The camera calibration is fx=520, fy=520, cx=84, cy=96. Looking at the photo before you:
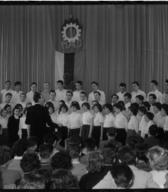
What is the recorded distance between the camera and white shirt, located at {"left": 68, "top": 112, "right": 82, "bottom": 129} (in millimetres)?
9945

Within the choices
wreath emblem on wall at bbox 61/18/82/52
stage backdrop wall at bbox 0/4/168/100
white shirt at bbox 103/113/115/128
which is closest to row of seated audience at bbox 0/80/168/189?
white shirt at bbox 103/113/115/128

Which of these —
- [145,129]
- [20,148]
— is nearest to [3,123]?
[145,129]

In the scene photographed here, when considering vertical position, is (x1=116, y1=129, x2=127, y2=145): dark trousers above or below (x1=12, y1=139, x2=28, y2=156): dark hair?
below

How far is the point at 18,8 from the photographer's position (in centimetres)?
1262

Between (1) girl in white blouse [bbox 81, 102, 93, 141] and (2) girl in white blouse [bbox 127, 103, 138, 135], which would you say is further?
(1) girl in white blouse [bbox 81, 102, 93, 141]

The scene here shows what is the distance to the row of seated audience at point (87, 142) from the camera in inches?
176

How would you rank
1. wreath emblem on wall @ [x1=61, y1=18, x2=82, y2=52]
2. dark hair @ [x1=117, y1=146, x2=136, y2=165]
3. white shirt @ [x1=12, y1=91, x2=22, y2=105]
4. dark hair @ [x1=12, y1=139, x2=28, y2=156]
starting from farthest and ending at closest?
wreath emblem on wall @ [x1=61, y1=18, x2=82, y2=52] < white shirt @ [x1=12, y1=91, x2=22, y2=105] < dark hair @ [x1=12, y1=139, x2=28, y2=156] < dark hair @ [x1=117, y1=146, x2=136, y2=165]

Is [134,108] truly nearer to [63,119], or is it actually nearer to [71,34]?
[63,119]

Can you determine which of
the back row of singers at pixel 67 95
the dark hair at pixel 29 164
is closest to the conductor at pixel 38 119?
the back row of singers at pixel 67 95

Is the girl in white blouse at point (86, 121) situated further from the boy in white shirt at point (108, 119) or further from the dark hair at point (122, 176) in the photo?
the dark hair at point (122, 176)

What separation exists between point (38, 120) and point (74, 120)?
1.73 m

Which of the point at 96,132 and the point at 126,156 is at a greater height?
the point at 126,156

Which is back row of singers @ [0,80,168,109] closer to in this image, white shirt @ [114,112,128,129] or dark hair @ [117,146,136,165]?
white shirt @ [114,112,128,129]

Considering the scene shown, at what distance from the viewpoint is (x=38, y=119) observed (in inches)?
327
